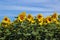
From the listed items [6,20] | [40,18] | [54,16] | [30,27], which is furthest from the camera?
[6,20]

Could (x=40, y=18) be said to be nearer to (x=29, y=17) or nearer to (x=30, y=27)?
(x=29, y=17)

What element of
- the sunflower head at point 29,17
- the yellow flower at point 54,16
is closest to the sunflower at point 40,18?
the sunflower head at point 29,17

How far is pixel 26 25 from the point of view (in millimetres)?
6281

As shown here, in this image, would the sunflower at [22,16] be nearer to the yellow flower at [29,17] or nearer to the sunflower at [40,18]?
the yellow flower at [29,17]

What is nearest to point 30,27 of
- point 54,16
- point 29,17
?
point 29,17

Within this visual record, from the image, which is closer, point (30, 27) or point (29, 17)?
point (30, 27)

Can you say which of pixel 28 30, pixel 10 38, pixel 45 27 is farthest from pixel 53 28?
pixel 10 38

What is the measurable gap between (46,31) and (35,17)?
65 cm

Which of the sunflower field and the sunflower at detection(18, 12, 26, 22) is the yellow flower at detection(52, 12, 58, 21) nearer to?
the sunflower field

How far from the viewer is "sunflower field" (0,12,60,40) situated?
241 inches

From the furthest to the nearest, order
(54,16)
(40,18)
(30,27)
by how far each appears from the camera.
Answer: (54,16) → (40,18) → (30,27)

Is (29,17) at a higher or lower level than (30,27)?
higher

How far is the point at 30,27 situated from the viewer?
6.23 m

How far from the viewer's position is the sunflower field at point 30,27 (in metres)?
6.11
